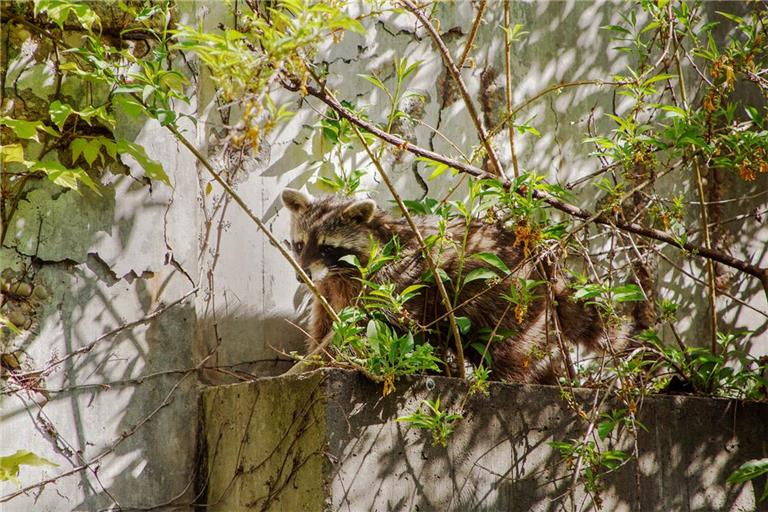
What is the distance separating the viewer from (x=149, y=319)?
3324mm

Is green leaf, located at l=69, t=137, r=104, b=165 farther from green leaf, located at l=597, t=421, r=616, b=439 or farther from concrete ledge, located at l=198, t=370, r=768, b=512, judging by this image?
green leaf, located at l=597, t=421, r=616, b=439

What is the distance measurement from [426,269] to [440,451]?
780 mm

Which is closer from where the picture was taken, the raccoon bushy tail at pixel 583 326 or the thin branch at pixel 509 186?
the thin branch at pixel 509 186

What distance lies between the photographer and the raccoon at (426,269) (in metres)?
3.46

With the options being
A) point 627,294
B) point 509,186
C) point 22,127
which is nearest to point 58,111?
point 22,127

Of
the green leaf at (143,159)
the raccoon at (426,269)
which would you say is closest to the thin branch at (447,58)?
the raccoon at (426,269)

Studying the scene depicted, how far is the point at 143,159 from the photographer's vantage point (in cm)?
323

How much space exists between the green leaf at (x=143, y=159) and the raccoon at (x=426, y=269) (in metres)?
0.49

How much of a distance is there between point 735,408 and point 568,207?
1.10m

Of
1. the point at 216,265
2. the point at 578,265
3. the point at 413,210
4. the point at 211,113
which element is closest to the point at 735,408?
the point at 578,265

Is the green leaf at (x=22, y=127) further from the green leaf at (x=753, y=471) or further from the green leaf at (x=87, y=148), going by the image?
the green leaf at (x=753, y=471)

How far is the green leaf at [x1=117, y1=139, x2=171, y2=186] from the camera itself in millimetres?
3209

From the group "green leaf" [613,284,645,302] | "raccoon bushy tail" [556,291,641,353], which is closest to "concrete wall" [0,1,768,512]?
"raccoon bushy tail" [556,291,641,353]

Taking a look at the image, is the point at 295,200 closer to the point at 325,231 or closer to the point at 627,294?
the point at 325,231
